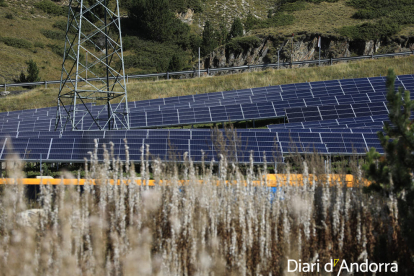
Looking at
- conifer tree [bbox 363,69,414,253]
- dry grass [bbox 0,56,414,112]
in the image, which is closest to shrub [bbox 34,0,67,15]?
dry grass [bbox 0,56,414,112]

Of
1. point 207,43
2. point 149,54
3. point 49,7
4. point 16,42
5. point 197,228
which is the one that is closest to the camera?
point 197,228

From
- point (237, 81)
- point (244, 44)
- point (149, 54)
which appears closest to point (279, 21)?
point (244, 44)

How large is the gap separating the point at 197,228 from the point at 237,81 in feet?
102

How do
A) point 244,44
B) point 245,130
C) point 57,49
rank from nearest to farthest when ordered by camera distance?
point 245,130
point 244,44
point 57,49

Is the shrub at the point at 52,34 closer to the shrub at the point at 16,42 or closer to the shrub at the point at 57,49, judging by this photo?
the shrub at the point at 57,49

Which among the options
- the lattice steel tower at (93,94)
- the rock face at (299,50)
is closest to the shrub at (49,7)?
the lattice steel tower at (93,94)

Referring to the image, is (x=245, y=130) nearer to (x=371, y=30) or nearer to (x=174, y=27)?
(x=371, y=30)

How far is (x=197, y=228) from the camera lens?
7254mm

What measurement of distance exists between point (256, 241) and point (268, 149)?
9072 mm

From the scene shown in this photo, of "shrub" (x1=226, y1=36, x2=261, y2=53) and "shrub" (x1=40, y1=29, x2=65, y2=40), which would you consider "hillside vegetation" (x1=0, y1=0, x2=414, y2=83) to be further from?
"shrub" (x1=226, y1=36, x2=261, y2=53)

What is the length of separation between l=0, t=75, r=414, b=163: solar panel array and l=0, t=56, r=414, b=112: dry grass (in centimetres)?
528

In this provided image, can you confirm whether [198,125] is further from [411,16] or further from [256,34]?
[411,16]

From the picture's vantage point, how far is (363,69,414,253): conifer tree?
23.0 feet

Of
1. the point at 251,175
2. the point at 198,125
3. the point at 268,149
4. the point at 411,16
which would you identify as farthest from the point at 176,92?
the point at 411,16
